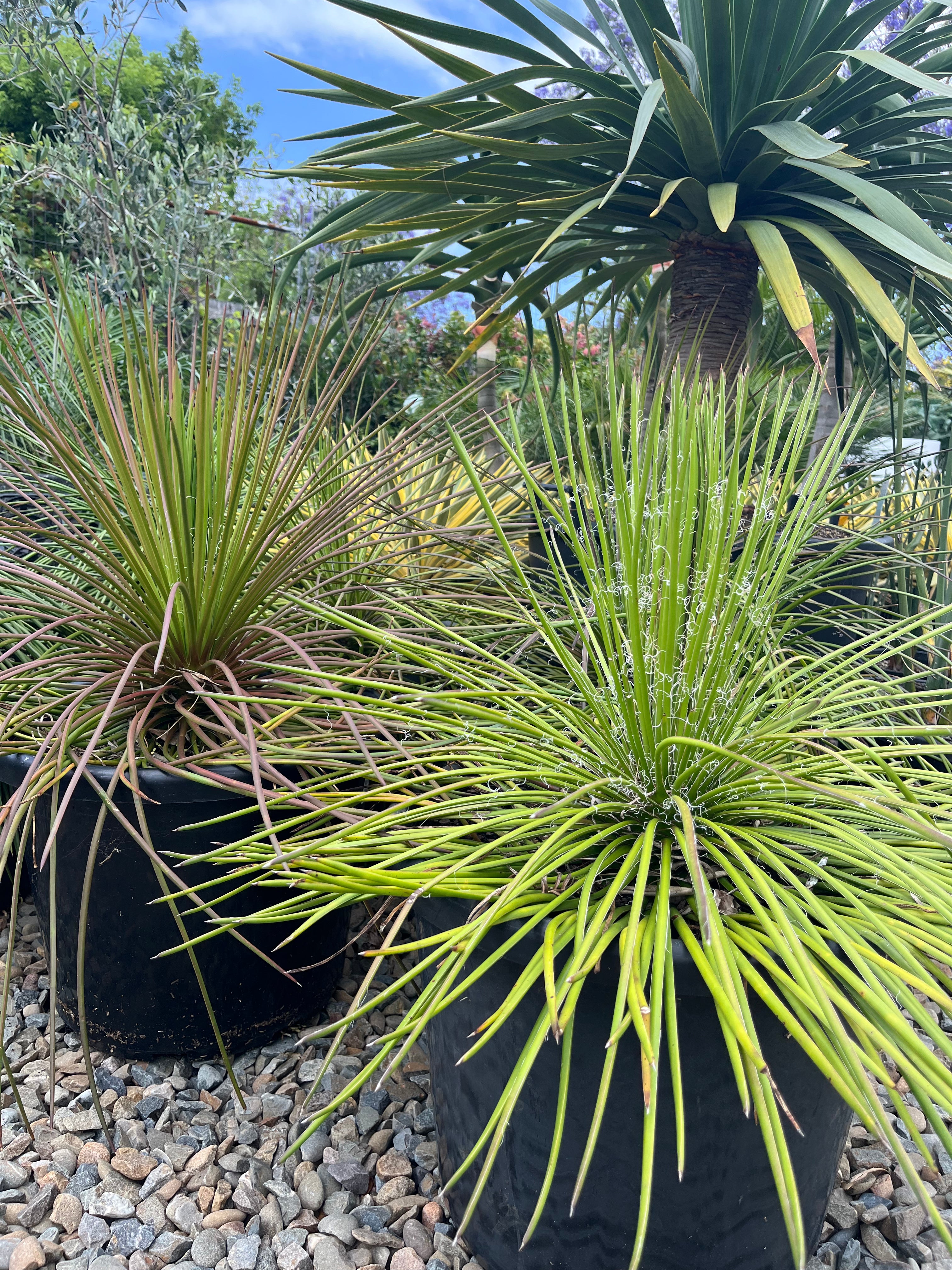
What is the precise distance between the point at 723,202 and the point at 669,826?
106 centimetres

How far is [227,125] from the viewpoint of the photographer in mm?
13766

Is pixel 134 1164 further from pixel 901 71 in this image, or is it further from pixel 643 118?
pixel 901 71

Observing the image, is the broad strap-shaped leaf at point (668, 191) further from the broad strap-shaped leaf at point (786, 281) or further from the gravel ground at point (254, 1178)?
the gravel ground at point (254, 1178)

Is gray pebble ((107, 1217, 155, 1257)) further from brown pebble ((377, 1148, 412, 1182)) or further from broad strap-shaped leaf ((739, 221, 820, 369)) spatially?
broad strap-shaped leaf ((739, 221, 820, 369))

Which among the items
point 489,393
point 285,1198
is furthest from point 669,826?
point 489,393

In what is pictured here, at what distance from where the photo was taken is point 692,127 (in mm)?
1410

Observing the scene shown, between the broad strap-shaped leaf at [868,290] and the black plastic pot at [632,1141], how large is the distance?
0.96m

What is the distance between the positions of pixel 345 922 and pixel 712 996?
842mm

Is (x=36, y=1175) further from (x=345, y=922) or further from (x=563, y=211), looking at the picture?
(x=563, y=211)

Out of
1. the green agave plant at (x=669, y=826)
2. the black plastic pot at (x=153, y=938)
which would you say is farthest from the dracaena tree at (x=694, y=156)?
the black plastic pot at (x=153, y=938)

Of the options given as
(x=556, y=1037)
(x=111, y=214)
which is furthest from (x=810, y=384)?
(x=111, y=214)

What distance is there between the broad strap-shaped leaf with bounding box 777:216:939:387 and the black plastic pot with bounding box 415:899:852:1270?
96 centimetres

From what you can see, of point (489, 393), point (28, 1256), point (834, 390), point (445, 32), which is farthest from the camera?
point (489, 393)

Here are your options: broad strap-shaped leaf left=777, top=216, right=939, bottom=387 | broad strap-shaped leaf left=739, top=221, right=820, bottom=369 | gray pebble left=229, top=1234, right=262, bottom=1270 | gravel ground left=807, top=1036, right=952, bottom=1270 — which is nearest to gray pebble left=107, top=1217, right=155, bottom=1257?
gray pebble left=229, top=1234, right=262, bottom=1270
